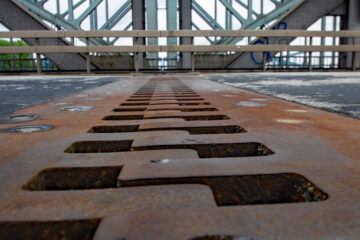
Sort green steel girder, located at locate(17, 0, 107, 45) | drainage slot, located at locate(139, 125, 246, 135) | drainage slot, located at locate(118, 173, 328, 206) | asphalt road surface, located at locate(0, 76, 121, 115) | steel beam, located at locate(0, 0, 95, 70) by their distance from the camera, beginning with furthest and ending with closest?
green steel girder, located at locate(17, 0, 107, 45) → steel beam, located at locate(0, 0, 95, 70) → asphalt road surface, located at locate(0, 76, 121, 115) → drainage slot, located at locate(139, 125, 246, 135) → drainage slot, located at locate(118, 173, 328, 206)

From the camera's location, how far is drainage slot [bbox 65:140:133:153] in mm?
789

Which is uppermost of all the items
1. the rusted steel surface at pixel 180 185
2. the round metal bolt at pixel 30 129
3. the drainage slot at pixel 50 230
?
the round metal bolt at pixel 30 129

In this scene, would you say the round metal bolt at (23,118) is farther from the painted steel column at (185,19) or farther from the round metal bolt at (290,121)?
the painted steel column at (185,19)

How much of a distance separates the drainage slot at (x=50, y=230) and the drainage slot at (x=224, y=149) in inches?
14.0

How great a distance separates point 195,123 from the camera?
102 cm

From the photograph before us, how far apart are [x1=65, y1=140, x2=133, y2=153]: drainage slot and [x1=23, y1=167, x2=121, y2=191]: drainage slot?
0.67 feet

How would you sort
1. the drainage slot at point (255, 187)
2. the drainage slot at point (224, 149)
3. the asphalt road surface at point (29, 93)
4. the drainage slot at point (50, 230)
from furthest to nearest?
the asphalt road surface at point (29, 93) < the drainage slot at point (224, 149) < the drainage slot at point (255, 187) < the drainage slot at point (50, 230)

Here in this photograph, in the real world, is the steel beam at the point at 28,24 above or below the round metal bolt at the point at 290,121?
above

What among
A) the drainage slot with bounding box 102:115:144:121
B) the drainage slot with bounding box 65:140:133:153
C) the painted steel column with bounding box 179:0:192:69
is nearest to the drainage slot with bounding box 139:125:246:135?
the drainage slot with bounding box 65:140:133:153

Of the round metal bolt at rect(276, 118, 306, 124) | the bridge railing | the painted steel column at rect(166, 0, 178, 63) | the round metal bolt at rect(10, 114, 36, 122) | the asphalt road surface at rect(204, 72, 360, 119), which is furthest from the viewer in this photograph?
the painted steel column at rect(166, 0, 178, 63)

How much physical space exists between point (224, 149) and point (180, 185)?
283 millimetres

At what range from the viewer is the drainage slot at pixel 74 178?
0.54 meters

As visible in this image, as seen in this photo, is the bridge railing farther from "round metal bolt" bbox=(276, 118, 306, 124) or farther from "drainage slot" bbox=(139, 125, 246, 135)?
"drainage slot" bbox=(139, 125, 246, 135)

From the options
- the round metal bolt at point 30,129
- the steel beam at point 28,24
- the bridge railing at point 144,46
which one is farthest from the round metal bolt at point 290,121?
the steel beam at point 28,24
